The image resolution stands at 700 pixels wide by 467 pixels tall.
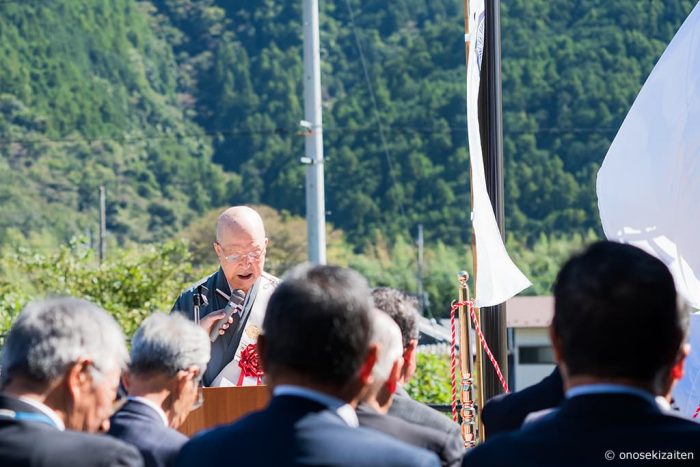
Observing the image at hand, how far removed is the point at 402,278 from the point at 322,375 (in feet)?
176

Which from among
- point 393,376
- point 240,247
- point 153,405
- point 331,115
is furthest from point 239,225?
point 331,115

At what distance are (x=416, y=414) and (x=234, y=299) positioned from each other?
6.43ft

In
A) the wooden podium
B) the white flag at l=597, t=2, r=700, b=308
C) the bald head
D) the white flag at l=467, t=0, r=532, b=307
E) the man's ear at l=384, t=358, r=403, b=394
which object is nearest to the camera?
the man's ear at l=384, t=358, r=403, b=394

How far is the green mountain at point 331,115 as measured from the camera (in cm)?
5369

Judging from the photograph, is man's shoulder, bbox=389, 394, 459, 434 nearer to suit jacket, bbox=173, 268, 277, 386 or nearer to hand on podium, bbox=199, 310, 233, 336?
hand on podium, bbox=199, 310, 233, 336

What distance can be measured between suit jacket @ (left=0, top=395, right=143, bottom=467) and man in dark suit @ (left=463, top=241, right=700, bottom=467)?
2.52 ft

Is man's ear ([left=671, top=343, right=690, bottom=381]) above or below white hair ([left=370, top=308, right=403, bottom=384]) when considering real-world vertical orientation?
above

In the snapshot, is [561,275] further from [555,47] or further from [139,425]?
[555,47]

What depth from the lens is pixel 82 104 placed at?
55.4 metres

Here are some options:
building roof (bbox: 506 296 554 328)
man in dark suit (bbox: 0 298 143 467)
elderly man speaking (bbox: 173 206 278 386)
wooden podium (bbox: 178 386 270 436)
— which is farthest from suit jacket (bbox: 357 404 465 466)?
building roof (bbox: 506 296 554 328)

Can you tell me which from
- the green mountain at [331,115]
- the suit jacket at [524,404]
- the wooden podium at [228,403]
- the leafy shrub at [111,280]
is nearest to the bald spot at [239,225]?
the wooden podium at [228,403]

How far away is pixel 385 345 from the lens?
2900mm

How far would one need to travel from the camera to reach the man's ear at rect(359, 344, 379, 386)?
2.56 meters

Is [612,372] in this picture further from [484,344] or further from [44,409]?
[484,344]
